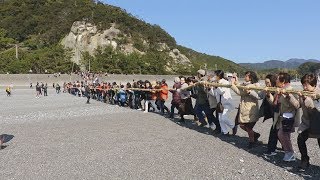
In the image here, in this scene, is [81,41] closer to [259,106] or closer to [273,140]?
[259,106]

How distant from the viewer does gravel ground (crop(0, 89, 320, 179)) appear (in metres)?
8.28

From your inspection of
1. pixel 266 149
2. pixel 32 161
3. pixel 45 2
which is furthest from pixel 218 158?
pixel 45 2

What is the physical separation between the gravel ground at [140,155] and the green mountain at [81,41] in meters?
78.9

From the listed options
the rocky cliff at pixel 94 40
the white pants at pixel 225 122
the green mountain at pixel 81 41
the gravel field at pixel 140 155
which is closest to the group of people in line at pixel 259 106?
the white pants at pixel 225 122

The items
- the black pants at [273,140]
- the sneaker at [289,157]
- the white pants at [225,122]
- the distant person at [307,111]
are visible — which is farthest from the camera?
the white pants at [225,122]

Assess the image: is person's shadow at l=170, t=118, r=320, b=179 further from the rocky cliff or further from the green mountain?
the rocky cliff

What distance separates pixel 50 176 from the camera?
8.34 metres

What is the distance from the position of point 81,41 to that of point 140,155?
100 metres

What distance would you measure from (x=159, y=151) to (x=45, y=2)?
135 meters

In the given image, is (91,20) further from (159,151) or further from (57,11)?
(159,151)

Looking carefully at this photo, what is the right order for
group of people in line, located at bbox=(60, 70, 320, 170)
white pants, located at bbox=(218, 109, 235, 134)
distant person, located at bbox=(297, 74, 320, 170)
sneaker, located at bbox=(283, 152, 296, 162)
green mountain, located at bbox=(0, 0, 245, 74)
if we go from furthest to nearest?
green mountain, located at bbox=(0, 0, 245, 74) → white pants, located at bbox=(218, 109, 235, 134) → sneaker, located at bbox=(283, 152, 296, 162) → group of people in line, located at bbox=(60, 70, 320, 170) → distant person, located at bbox=(297, 74, 320, 170)

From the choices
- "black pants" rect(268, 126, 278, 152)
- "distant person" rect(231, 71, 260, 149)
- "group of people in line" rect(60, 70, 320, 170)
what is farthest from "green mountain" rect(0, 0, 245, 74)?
"black pants" rect(268, 126, 278, 152)

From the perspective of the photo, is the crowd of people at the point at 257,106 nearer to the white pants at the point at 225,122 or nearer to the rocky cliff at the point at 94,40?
the white pants at the point at 225,122

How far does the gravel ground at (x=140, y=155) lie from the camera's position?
8281mm
